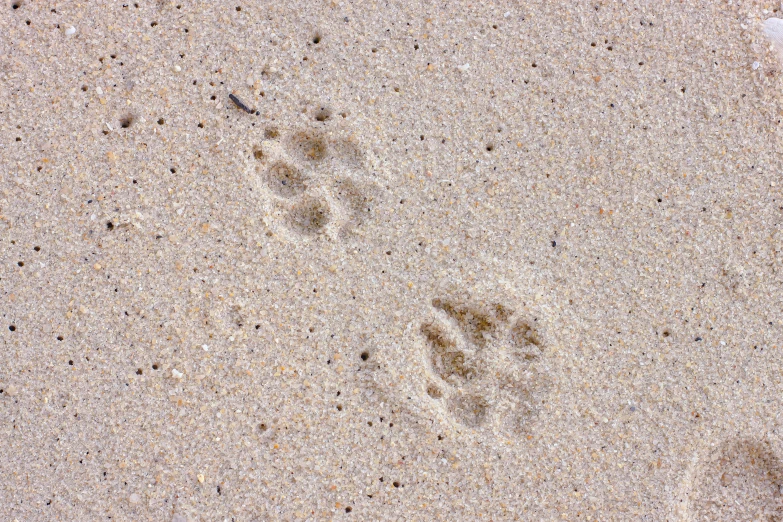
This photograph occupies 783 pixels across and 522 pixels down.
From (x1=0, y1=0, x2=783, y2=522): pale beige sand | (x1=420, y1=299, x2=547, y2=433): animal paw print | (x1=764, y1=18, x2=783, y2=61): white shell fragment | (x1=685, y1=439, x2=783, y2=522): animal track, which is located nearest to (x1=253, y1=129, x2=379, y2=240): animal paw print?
(x1=0, y1=0, x2=783, y2=522): pale beige sand

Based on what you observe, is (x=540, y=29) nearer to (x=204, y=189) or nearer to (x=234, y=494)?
(x=204, y=189)

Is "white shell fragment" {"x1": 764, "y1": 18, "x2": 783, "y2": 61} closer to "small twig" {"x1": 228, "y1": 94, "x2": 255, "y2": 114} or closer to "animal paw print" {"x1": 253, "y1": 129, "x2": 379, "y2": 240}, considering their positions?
"animal paw print" {"x1": 253, "y1": 129, "x2": 379, "y2": 240}

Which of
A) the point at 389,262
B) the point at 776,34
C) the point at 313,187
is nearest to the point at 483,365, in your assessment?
the point at 389,262

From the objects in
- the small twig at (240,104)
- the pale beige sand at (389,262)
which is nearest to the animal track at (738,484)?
the pale beige sand at (389,262)

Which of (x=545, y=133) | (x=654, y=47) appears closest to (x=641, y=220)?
(x=545, y=133)

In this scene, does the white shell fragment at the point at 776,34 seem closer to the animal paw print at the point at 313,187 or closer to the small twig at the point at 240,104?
the animal paw print at the point at 313,187

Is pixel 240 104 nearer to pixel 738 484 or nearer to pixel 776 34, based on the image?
pixel 776 34
